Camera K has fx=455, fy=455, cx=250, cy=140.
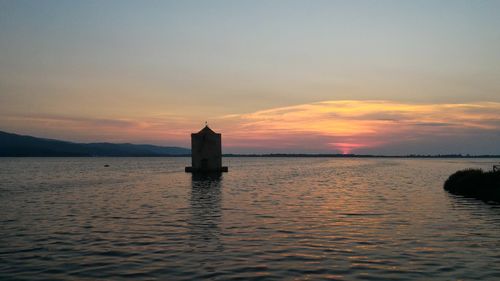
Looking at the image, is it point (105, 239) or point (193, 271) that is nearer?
point (193, 271)

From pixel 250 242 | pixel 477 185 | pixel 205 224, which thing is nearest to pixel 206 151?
pixel 477 185

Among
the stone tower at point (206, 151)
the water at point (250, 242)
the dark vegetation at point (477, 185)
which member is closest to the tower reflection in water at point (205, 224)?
the water at point (250, 242)

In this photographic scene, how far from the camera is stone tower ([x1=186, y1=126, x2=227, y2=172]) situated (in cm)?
7825

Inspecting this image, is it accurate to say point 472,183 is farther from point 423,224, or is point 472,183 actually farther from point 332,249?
point 332,249

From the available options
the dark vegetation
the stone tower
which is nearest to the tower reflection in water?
the dark vegetation

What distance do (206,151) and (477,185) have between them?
47.5m

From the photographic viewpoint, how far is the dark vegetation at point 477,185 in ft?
126

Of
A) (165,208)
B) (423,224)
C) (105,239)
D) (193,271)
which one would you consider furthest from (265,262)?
(165,208)

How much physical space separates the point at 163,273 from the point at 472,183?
38.0 metres

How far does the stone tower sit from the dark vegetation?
135 ft

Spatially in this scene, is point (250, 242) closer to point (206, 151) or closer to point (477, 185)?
point (477, 185)

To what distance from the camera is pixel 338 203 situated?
113 feet

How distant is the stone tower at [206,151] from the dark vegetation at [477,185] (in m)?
41.3

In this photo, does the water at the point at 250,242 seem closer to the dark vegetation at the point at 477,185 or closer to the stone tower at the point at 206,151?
the dark vegetation at the point at 477,185
